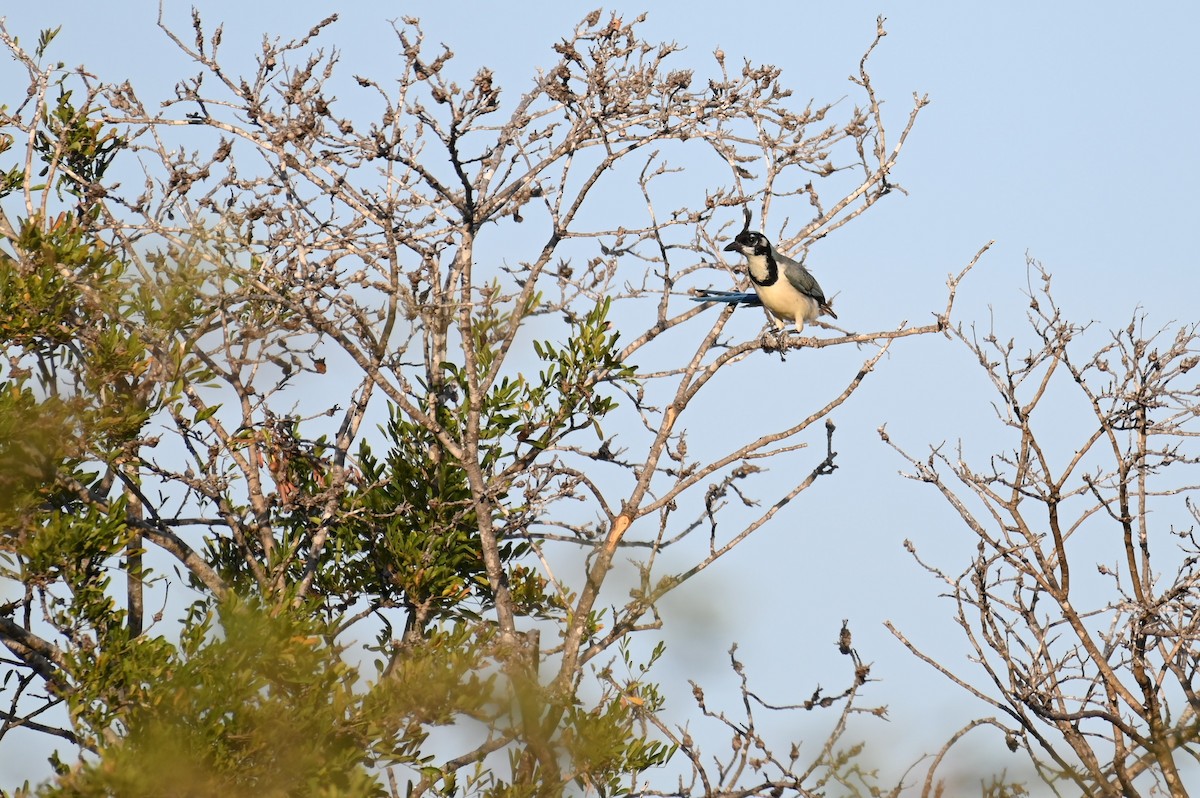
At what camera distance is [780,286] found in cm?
1041

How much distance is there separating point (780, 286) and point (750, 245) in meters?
0.60

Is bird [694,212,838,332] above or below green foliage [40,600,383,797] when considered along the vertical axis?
above

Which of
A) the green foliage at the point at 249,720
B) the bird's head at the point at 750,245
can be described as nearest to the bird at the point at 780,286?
the bird's head at the point at 750,245

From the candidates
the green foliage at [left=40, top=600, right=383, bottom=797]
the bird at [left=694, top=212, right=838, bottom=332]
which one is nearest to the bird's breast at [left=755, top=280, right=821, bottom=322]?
the bird at [left=694, top=212, right=838, bottom=332]

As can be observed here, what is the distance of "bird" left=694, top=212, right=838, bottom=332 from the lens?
1025 centimetres

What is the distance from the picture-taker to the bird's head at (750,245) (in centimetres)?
1055

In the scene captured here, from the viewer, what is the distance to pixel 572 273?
24.0ft

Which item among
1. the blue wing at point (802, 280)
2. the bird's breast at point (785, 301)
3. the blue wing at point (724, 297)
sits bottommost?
the blue wing at point (724, 297)

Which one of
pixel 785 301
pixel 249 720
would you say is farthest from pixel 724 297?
pixel 249 720

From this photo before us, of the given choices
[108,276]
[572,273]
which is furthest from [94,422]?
[572,273]

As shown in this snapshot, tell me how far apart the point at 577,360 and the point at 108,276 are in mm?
2572

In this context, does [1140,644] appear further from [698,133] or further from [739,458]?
[698,133]

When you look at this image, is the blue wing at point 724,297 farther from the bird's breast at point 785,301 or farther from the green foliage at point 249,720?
the green foliage at point 249,720

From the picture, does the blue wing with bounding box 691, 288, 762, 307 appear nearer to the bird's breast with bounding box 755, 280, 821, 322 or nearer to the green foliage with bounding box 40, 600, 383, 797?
the bird's breast with bounding box 755, 280, 821, 322
